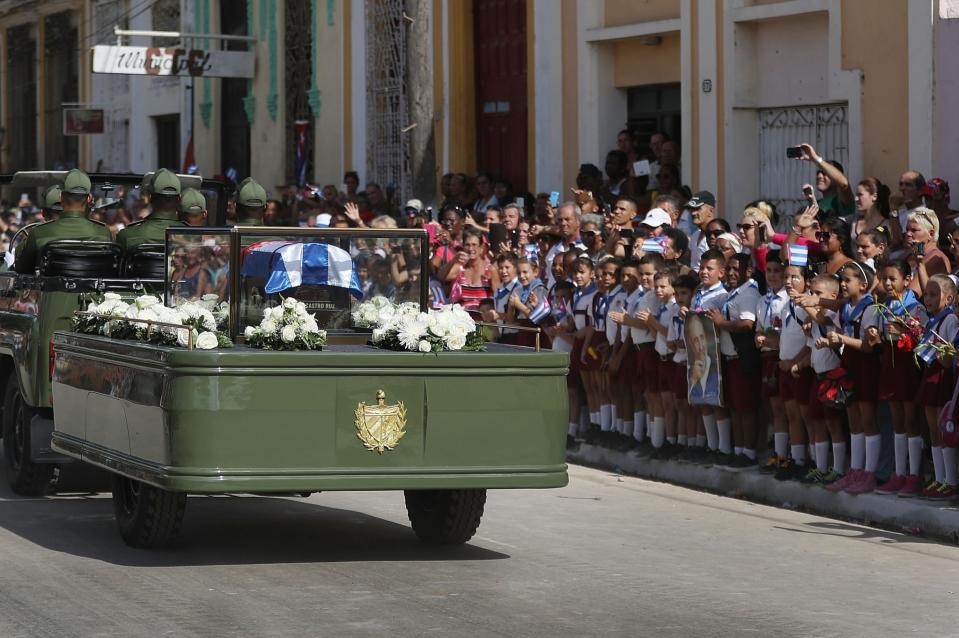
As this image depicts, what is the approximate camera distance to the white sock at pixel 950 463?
1101 cm

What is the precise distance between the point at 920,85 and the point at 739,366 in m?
3.98

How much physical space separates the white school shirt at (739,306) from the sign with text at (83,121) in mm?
19968

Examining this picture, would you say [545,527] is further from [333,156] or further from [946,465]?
[333,156]

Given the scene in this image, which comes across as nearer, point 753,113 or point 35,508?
point 35,508

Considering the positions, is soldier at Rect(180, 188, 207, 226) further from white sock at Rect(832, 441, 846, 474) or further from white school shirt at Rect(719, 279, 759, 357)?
white sock at Rect(832, 441, 846, 474)

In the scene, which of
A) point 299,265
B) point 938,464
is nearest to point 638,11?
point 938,464

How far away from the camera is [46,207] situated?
13.8 m

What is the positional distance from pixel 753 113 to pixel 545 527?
8.09m

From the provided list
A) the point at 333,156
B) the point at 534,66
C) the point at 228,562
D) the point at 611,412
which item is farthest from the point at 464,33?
the point at 228,562

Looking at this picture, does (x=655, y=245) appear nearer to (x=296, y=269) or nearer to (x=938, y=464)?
(x=938, y=464)

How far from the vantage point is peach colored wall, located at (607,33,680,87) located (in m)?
19.3

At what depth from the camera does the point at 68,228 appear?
12.2 metres

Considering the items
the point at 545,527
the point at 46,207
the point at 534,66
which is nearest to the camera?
the point at 545,527

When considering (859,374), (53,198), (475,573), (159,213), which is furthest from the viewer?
(53,198)
